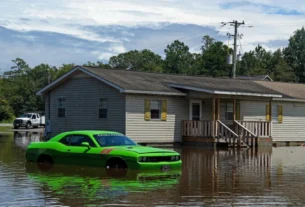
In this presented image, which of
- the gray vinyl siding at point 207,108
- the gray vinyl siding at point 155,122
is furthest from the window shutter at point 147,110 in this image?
the gray vinyl siding at point 207,108

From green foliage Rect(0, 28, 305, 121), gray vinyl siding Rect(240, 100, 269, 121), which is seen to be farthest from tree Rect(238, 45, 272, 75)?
gray vinyl siding Rect(240, 100, 269, 121)

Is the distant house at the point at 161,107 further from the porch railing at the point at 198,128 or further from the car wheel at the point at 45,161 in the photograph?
the car wheel at the point at 45,161

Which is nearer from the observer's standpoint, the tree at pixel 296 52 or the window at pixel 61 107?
the window at pixel 61 107

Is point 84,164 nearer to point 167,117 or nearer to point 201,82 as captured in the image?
point 167,117

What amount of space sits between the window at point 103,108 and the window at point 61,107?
345cm

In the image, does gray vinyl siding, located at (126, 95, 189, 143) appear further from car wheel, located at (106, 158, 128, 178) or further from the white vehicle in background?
the white vehicle in background

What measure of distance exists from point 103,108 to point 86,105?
154cm

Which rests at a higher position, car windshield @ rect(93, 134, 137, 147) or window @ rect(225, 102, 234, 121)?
window @ rect(225, 102, 234, 121)

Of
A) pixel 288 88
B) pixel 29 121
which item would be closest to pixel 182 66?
pixel 29 121

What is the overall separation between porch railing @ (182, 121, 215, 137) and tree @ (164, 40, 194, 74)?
6771cm

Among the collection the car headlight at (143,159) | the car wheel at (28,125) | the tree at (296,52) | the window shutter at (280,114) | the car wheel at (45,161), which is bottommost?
the car wheel at (45,161)

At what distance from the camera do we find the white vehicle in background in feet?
198

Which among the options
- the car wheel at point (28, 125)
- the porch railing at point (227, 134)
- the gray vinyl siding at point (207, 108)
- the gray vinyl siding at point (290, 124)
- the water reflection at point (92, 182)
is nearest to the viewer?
the water reflection at point (92, 182)

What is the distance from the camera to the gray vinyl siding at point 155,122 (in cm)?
3100
